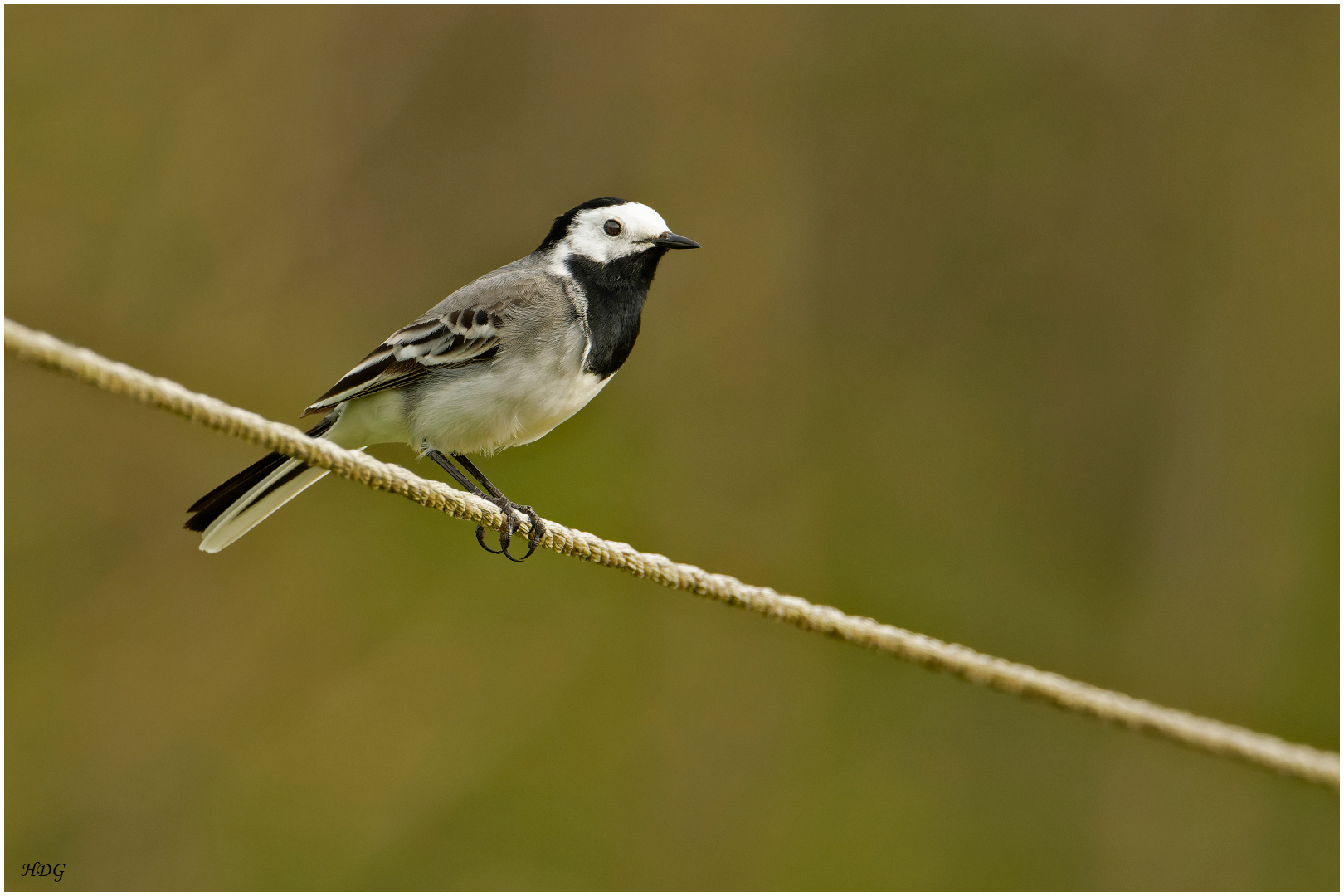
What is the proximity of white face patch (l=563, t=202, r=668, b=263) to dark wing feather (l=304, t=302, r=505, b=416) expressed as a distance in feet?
1.39

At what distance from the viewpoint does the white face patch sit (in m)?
3.64

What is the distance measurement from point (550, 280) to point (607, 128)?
197 centimetres

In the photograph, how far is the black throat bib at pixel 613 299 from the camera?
132 inches

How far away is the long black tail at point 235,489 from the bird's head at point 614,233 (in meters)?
1.15

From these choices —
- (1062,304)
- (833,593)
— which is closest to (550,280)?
(833,593)

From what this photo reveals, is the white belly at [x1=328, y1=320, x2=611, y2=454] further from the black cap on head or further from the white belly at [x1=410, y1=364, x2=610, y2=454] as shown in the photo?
the black cap on head

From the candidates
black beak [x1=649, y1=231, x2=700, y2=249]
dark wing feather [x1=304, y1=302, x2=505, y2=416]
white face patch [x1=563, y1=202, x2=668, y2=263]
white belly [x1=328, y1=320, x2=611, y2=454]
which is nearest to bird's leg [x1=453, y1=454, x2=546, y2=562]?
white belly [x1=328, y1=320, x2=611, y2=454]

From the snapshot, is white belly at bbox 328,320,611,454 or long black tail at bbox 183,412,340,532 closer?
long black tail at bbox 183,412,340,532

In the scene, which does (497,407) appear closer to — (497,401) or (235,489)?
(497,401)

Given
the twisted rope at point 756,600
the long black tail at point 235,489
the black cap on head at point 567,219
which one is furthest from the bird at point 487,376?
the twisted rope at point 756,600

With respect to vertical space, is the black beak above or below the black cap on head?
below

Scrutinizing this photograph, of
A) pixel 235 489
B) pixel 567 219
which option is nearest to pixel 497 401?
pixel 235 489

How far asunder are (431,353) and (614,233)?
28.9 inches

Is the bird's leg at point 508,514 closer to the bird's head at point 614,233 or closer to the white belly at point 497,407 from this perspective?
the white belly at point 497,407
